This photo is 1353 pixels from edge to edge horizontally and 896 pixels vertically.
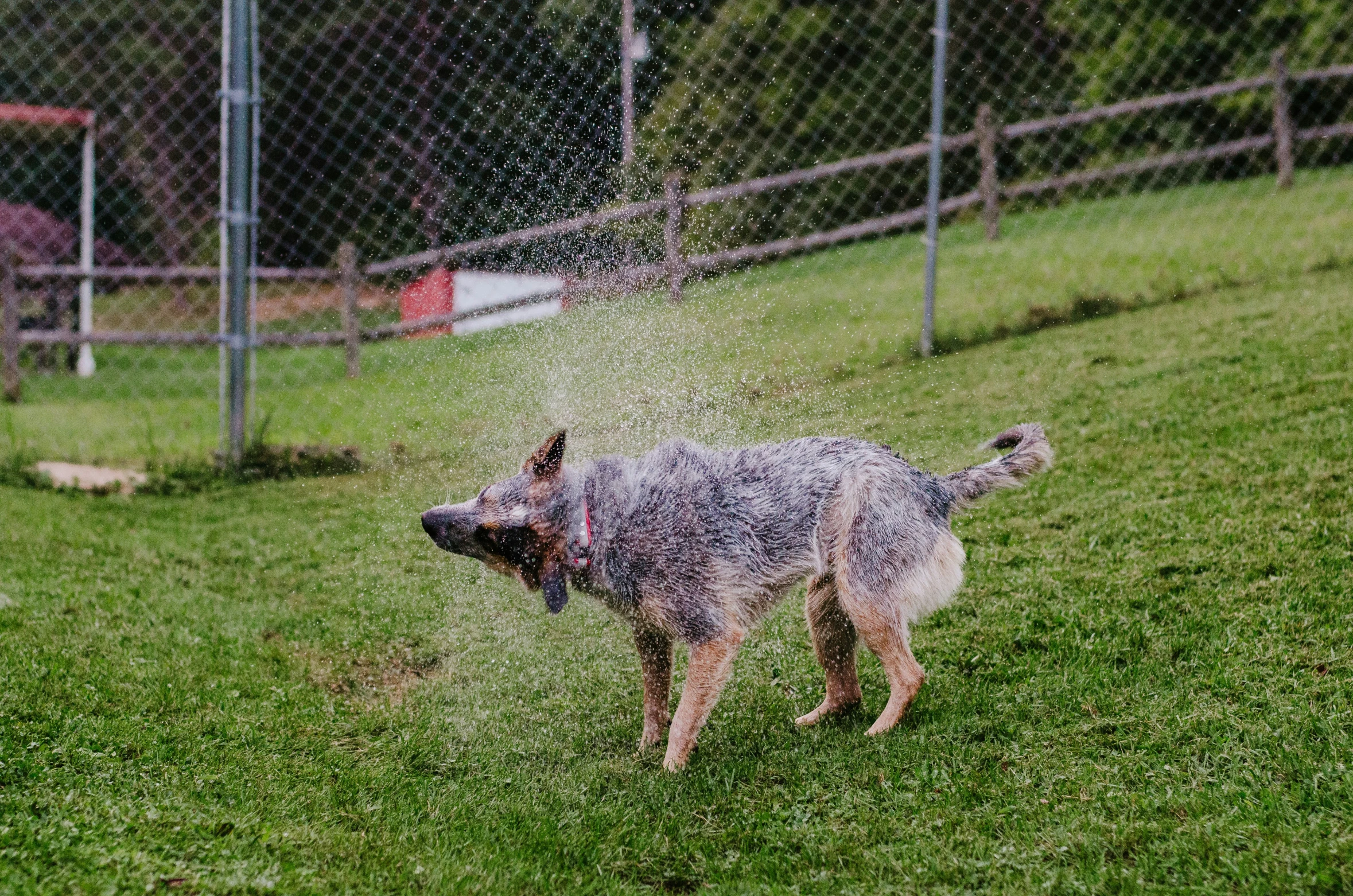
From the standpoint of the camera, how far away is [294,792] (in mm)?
3654

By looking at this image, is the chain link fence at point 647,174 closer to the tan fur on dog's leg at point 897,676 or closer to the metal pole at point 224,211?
the metal pole at point 224,211

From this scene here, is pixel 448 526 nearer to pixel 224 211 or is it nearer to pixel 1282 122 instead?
pixel 224 211

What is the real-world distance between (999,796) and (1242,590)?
191 centimetres

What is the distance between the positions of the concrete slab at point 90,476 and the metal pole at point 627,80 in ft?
→ 15.0

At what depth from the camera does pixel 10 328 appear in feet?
45.3

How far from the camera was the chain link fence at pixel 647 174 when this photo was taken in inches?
367

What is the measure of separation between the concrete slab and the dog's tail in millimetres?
6737

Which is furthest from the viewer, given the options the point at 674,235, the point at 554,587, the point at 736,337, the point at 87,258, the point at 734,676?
the point at 87,258

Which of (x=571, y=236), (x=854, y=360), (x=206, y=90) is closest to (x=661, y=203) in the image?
(x=571, y=236)

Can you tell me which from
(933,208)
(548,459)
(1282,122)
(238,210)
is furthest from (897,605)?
(1282,122)

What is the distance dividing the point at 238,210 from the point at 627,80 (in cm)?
310

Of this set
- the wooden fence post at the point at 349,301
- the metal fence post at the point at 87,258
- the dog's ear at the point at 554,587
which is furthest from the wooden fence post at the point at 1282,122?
the metal fence post at the point at 87,258

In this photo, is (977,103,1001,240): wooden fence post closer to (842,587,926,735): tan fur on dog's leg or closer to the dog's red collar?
(842,587,926,735): tan fur on dog's leg

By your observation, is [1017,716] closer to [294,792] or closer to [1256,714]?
[1256,714]
